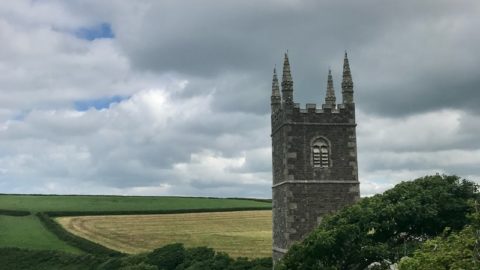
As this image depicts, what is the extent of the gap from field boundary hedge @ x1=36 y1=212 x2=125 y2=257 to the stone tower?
97.1ft

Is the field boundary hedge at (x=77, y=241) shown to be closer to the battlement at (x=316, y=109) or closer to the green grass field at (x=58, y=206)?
the green grass field at (x=58, y=206)

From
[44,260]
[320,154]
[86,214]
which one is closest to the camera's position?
[320,154]

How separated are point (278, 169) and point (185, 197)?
233 ft

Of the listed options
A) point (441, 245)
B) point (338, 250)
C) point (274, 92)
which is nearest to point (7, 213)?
point (274, 92)

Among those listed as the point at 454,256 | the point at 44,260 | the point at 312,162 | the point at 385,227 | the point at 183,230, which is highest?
the point at 312,162

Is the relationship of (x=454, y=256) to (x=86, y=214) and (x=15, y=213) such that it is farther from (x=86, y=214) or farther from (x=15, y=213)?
(x=15, y=213)

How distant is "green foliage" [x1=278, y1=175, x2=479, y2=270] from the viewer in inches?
1169

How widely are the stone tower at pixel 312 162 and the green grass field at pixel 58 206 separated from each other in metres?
38.8

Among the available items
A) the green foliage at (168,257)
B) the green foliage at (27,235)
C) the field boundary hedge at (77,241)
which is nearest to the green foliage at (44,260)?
the field boundary hedge at (77,241)

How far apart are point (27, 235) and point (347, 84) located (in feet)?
176

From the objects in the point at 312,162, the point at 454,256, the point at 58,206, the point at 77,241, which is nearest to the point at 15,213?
the point at 58,206

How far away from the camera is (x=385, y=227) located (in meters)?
30.6

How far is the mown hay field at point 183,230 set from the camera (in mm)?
66125

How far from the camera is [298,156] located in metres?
39.5
